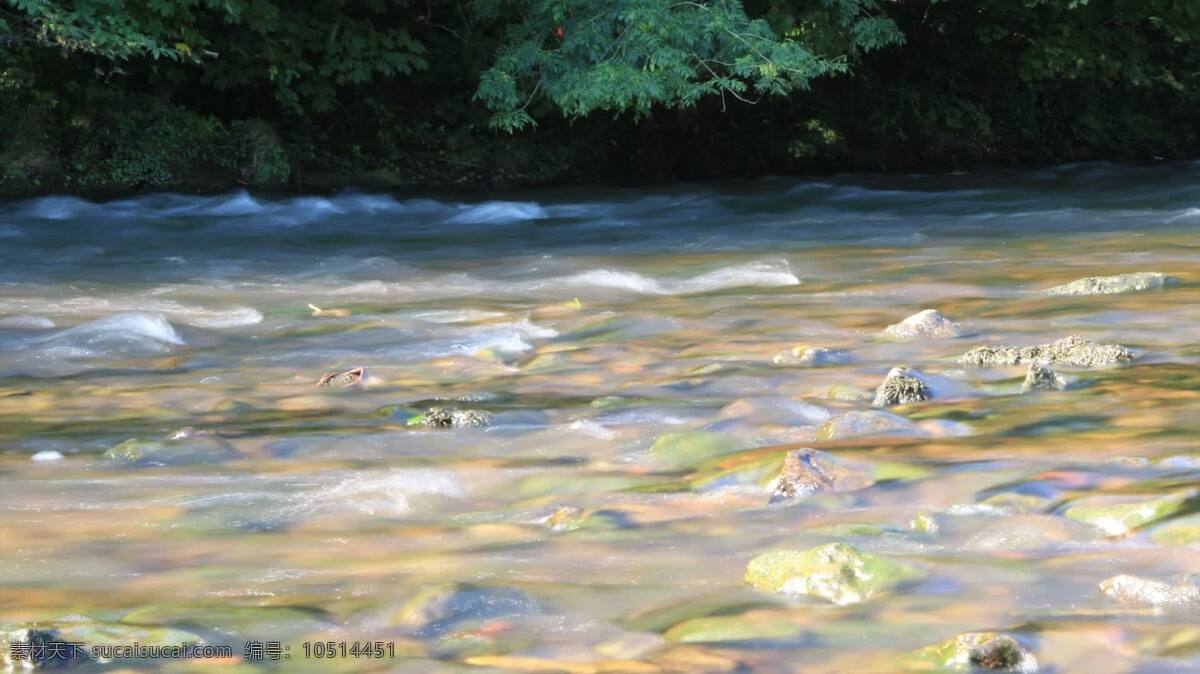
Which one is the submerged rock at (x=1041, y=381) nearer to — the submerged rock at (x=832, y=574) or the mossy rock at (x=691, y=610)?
the submerged rock at (x=832, y=574)

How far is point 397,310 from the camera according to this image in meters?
8.61

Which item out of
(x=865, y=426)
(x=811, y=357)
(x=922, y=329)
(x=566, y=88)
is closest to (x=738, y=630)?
(x=865, y=426)

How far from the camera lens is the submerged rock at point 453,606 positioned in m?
3.47

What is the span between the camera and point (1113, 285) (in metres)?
8.06

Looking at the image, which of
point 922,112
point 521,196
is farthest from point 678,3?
point 922,112

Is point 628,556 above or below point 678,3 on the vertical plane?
below

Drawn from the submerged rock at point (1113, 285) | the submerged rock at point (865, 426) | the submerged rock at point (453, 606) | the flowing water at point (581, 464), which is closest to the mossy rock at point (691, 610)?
the flowing water at point (581, 464)

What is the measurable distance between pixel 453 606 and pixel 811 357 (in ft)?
10.2

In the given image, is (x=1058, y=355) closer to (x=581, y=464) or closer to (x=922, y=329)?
(x=922, y=329)

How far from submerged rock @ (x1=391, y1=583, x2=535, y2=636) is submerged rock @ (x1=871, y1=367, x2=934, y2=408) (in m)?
2.17

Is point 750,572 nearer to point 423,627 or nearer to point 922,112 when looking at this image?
point 423,627

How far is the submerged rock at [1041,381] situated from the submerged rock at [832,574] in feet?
6.70

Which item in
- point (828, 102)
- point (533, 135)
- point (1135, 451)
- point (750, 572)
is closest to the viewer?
point (750, 572)

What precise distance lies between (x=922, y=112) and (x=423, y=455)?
15.0 metres
